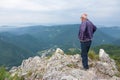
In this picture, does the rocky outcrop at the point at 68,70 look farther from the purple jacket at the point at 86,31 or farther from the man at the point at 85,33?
the purple jacket at the point at 86,31

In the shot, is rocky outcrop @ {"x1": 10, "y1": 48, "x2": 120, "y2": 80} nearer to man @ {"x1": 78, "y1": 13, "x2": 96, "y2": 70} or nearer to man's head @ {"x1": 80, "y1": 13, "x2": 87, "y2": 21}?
man @ {"x1": 78, "y1": 13, "x2": 96, "y2": 70}

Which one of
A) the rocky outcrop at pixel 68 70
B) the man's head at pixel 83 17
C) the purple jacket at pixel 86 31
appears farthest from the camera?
the man's head at pixel 83 17

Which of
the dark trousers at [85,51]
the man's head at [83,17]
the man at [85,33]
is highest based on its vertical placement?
the man's head at [83,17]

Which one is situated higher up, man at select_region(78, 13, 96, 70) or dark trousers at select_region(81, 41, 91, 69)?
man at select_region(78, 13, 96, 70)

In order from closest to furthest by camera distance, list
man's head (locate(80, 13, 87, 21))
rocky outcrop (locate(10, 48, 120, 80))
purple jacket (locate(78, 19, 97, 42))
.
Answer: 1. rocky outcrop (locate(10, 48, 120, 80))
2. purple jacket (locate(78, 19, 97, 42))
3. man's head (locate(80, 13, 87, 21))

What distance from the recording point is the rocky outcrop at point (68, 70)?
17747 mm

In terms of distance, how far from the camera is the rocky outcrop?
58.2ft

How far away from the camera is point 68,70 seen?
1858 cm

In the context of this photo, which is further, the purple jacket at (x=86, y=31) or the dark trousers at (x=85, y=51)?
the dark trousers at (x=85, y=51)

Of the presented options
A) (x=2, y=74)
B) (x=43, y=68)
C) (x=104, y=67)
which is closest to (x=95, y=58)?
(x=104, y=67)

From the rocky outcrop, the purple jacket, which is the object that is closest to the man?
the purple jacket

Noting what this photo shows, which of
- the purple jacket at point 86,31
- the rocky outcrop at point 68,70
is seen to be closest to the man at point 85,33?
the purple jacket at point 86,31

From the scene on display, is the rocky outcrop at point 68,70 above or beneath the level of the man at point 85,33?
beneath

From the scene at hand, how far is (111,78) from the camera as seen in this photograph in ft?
61.5
